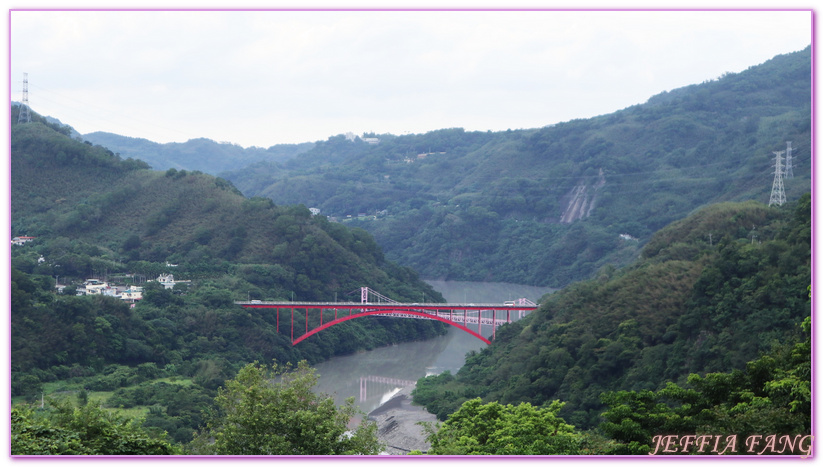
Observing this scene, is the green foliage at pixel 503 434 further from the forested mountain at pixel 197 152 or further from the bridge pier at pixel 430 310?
Result: the forested mountain at pixel 197 152

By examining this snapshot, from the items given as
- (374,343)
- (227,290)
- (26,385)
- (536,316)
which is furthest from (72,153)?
(536,316)

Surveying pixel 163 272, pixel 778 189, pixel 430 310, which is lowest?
pixel 430 310

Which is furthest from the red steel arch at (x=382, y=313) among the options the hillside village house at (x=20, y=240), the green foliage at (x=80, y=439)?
the green foliage at (x=80, y=439)

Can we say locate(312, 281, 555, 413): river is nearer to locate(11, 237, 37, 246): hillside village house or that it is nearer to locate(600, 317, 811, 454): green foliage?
locate(600, 317, 811, 454): green foliage

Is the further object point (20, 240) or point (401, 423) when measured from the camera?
point (20, 240)

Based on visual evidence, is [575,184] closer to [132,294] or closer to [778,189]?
[778,189]

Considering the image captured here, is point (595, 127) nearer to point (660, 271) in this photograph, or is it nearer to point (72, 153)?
point (72, 153)

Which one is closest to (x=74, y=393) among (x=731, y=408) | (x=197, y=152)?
(x=731, y=408)
